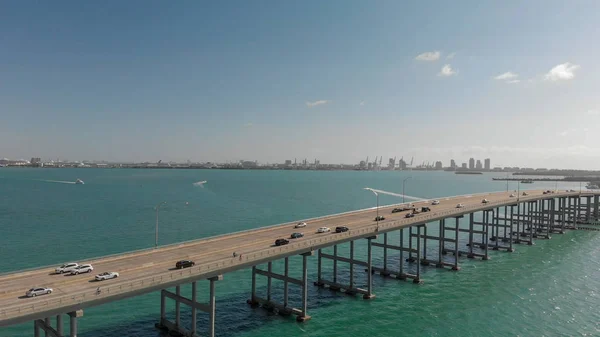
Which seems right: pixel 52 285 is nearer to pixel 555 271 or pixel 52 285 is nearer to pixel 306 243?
pixel 306 243

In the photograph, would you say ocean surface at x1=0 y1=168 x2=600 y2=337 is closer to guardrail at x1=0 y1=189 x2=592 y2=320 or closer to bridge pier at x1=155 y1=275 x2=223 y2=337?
bridge pier at x1=155 y1=275 x2=223 y2=337

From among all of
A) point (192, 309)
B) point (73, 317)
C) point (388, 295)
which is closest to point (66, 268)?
point (73, 317)

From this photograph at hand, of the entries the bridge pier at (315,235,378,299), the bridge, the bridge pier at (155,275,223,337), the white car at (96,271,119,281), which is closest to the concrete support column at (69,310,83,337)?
the bridge

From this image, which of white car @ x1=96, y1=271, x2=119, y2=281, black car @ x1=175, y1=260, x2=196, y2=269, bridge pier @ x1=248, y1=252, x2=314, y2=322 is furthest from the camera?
bridge pier @ x1=248, y1=252, x2=314, y2=322

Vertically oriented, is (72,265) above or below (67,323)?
above

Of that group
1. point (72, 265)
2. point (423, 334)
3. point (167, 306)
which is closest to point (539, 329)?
point (423, 334)

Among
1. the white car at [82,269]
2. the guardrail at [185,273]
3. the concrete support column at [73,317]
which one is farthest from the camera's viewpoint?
the white car at [82,269]

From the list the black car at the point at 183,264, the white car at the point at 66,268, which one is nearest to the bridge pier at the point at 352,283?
the black car at the point at 183,264

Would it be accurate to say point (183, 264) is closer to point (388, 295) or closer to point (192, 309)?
point (192, 309)

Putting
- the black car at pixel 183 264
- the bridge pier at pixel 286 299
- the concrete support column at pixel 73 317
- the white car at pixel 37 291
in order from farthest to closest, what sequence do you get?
1. the bridge pier at pixel 286 299
2. the black car at pixel 183 264
3. the white car at pixel 37 291
4. the concrete support column at pixel 73 317

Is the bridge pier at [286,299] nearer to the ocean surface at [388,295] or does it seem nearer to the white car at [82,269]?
the ocean surface at [388,295]

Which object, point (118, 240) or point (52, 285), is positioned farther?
point (118, 240)
